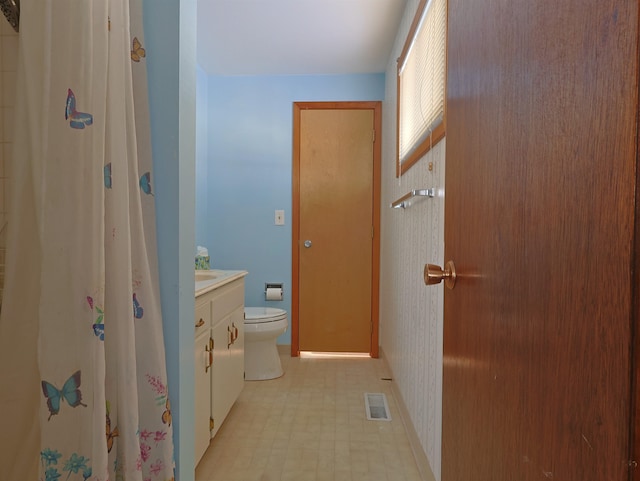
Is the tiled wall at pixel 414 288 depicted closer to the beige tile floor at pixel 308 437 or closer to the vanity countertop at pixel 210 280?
the beige tile floor at pixel 308 437

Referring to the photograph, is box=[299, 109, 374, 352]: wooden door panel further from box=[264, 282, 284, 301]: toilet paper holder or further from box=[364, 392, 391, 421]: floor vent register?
box=[364, 392, 391, 421]: floor vent register

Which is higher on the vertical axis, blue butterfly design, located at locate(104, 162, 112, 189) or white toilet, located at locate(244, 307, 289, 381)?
blue butterfly design, located at locate(104, 162, 112, 189)

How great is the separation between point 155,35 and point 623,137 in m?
1.21

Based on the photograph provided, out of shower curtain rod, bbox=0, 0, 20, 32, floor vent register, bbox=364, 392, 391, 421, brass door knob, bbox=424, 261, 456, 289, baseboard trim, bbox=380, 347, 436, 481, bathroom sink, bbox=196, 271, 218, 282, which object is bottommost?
floor vent register, bbox=364, 392, 391, 421

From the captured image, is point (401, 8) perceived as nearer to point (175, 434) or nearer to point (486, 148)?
point (486, 148)

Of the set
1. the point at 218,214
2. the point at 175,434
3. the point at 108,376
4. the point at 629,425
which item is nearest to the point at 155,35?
the point at 108,376

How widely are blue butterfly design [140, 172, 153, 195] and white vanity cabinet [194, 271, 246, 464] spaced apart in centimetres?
52

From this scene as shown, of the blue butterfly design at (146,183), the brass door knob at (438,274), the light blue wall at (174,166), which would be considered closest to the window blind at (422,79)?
the brass door knob at (438,274)

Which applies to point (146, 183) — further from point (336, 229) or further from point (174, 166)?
point (336, 229)

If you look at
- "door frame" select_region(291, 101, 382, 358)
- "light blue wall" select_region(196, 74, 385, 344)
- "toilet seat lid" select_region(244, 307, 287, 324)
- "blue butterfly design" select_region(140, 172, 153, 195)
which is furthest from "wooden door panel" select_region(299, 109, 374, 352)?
"blue butterfly design" select_region(140, 172, 153, 195)

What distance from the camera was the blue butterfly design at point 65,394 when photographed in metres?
0.89

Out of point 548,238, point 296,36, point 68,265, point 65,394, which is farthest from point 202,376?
point 296,36

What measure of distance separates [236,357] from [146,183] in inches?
51.2

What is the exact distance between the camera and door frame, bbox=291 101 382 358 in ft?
10.8
